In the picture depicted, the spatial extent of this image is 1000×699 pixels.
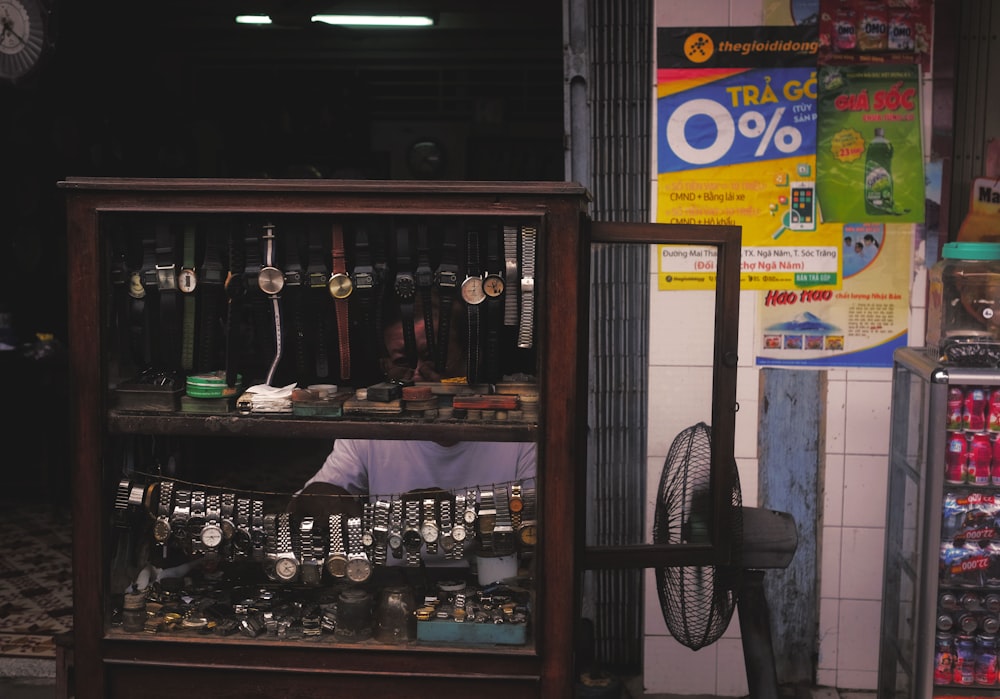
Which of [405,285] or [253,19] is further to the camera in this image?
[253,19]

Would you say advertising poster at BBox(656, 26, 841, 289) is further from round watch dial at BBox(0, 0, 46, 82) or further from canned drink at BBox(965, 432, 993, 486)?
round watch dial at BBox(0, 0, 46, 82)

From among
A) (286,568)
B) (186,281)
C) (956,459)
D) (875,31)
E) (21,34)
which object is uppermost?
(21,34)

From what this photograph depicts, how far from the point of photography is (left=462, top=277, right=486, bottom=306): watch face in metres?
2.56

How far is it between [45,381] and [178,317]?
3.97 m

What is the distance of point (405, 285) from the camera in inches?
101

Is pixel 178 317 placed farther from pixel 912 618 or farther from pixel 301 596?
pixel 912 618

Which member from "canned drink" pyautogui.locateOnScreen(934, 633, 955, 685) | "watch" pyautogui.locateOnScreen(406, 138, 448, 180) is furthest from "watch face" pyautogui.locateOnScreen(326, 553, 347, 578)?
"watch" pyautogui.locateOnScreen(406, 138, 448, 180)

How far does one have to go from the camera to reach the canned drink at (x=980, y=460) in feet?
10.1

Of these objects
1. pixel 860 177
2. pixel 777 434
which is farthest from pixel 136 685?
pixel 860 177

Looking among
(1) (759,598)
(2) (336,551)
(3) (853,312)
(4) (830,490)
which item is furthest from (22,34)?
(4) (830,490)

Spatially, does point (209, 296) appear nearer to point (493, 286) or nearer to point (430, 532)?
point (493, 286)

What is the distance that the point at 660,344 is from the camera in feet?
12.1

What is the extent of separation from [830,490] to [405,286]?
6.72ft

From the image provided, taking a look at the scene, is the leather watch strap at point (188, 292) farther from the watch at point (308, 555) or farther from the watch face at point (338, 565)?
the watch face at point (338, 565)
